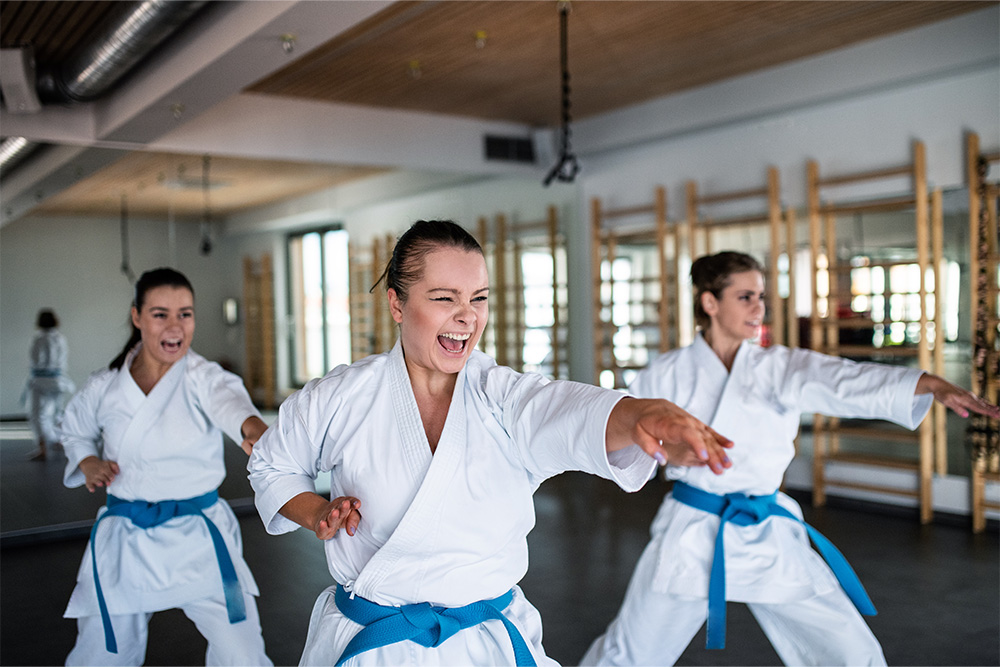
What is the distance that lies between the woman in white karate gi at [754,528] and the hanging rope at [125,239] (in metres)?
3.70

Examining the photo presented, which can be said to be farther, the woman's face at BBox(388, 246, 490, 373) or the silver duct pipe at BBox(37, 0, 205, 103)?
the silver duct pipe at BBox(37, 0, 205, 103)

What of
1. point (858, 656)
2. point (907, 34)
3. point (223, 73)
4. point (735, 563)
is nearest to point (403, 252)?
point (735, 563)

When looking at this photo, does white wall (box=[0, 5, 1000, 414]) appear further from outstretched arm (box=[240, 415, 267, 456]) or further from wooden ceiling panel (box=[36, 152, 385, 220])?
outstretched arm (box=[240, 415, 267, 456])

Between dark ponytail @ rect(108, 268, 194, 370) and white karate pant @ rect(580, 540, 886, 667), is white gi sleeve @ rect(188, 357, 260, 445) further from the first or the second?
white karate pant @ rect(580, 540, 886, 667)

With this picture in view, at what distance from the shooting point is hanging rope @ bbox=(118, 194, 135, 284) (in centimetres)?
512

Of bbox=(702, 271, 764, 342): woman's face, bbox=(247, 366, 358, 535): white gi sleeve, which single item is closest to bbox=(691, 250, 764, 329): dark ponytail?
bbox=(702, 271, 764, 342): woman's face

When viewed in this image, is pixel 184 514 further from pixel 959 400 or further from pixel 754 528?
pixel 959 400

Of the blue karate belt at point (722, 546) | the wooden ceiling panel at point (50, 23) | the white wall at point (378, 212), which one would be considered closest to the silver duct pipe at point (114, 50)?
the wooden ceiling panel at point (50, 23)

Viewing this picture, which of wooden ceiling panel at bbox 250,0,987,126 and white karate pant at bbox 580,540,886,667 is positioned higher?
wooden ceiling panel at bbox 250,0,987,126

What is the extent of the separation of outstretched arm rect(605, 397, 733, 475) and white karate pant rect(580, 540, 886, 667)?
130cm

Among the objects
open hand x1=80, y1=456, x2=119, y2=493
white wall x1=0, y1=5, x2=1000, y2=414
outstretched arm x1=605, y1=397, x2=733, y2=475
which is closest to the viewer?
outstretched arm x1=605, y1=397, x2=733, y2=475

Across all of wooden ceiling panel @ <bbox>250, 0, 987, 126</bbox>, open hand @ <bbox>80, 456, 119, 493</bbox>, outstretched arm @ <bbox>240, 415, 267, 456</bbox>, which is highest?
wooden ceiling panel @ <bbox>250, 0, 987, 126</bbox>

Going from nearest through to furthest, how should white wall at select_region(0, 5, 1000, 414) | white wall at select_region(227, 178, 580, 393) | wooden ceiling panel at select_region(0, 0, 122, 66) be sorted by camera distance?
1. wooden ceiling panel at select_region(0, 0, 122, 66)
2. white wall at select_region(0, 5, 1000, 414)
3. white wall at select_region(227, 178, 580, 393)

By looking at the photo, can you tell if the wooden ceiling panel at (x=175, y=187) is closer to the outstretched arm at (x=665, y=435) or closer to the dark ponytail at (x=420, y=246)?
the dark ponytail at (x=420, y=246)
